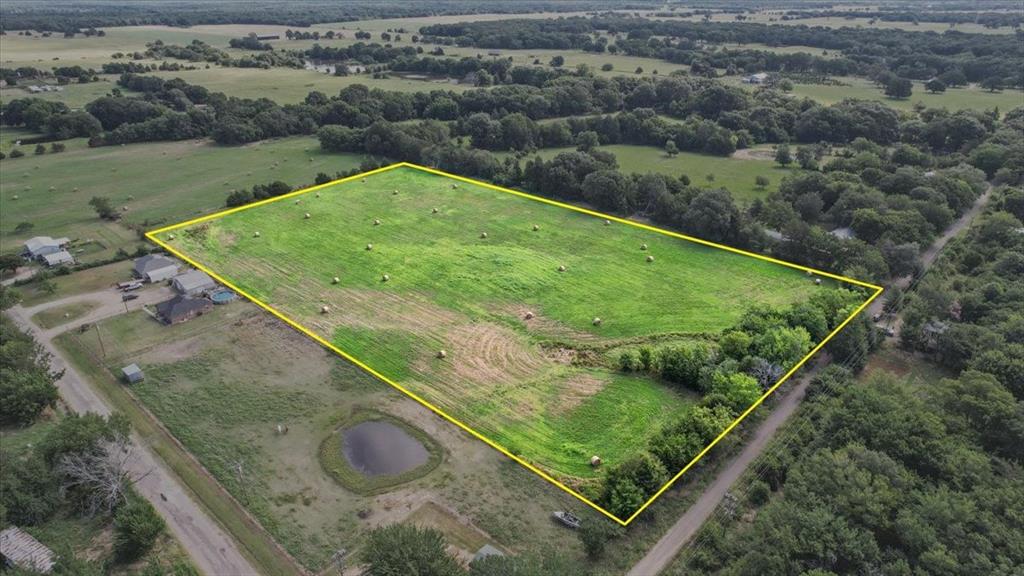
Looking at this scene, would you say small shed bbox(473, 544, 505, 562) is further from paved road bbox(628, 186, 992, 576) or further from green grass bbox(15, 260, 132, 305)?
green grass bbox(15, 260, 132, 305)

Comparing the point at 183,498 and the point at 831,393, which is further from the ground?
the point at 831,393

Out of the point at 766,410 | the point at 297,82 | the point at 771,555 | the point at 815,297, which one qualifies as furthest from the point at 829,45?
the point at 771,555

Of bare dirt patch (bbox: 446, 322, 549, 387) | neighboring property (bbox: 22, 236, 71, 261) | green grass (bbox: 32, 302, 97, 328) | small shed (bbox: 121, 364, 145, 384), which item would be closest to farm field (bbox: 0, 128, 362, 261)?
neighboring property (bbox: 22, 236, 71, 261)

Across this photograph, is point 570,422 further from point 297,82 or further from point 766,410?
point 297,82

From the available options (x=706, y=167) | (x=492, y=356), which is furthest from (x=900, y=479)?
(x=706, y=167)

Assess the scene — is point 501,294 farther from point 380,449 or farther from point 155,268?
point 155,268

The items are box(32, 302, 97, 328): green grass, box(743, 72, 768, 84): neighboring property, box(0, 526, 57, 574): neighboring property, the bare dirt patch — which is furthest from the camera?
box(743, 72, 768, 84): neighboring property

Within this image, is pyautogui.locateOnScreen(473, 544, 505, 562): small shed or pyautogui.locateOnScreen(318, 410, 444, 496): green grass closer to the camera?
pyautogui.locateOnScreen(473, 544, 505, 562): small shed
